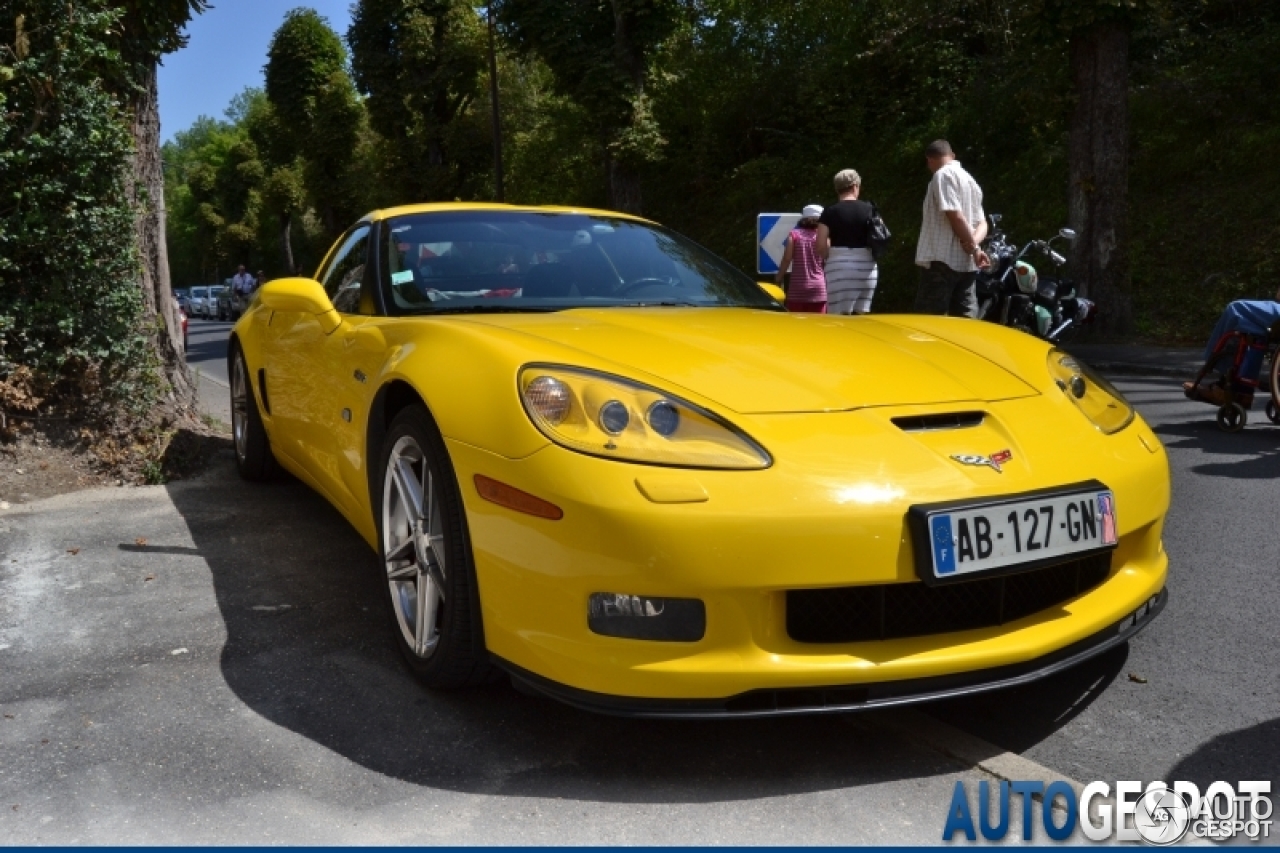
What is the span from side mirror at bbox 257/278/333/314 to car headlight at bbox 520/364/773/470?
1.56 metres

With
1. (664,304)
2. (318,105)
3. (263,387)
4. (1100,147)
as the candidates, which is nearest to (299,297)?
(263,387)

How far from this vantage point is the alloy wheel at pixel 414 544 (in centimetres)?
299

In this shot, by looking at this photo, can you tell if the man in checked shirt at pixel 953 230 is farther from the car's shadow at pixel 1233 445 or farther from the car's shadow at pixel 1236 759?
the car's shadow at pixel 1236 759

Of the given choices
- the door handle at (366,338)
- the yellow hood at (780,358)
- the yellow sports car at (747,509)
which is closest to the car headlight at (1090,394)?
the yellow sports car at (747,509)

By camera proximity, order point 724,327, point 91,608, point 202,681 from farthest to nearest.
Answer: point 91,608
point 724,327
point 202,681

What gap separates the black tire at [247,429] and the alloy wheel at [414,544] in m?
2.32

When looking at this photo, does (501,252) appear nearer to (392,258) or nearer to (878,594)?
(392,258)

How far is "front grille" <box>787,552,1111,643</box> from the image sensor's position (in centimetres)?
251

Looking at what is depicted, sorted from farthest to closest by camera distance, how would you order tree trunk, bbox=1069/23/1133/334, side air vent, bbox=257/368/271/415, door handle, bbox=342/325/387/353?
1. tree trunk, bbox=1069/23/1133/334
2. side air vent, bbox=257/368/271/415
3. door handle, bbox=342/325/387/353

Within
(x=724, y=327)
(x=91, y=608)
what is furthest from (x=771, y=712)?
(x=91, y=608)

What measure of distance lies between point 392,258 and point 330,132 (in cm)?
4722

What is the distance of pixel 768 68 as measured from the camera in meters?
28.9

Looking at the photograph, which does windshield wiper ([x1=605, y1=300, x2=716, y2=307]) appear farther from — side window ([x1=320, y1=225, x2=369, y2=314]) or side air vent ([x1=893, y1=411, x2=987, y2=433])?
side air vent ([x1=893, y1=411, x2=987, y2=433])

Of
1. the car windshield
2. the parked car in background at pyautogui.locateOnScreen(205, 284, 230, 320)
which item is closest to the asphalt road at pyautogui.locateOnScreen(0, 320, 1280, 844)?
the car windshield
